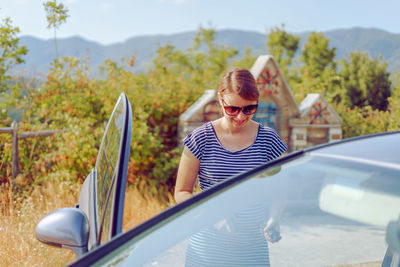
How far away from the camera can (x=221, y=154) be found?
80.7 inches

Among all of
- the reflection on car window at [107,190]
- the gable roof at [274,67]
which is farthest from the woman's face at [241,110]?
the gable roof at [274,67]

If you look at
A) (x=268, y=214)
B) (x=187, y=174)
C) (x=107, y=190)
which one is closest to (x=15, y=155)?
(x=187, y=174)

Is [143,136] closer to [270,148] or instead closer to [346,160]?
[270,148]

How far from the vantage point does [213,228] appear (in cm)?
120

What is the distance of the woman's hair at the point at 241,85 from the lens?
2105 mm

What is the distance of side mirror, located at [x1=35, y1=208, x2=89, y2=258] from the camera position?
4.21ft

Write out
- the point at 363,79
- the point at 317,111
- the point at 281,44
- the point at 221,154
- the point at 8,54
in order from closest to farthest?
the point at 221,154
the point at 8,54
the point at 317,111
the point at 363,79
the point at 281,44

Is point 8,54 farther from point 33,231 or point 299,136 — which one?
point 299,136

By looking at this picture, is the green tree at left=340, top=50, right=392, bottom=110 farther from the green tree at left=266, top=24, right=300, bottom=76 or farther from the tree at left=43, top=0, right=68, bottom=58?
the tree at left=43, top=0, right=68, bottom=58

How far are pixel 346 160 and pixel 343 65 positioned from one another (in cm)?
2972

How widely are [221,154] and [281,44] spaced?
2785 centimetres

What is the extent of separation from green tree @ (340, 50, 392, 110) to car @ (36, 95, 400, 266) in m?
26.0

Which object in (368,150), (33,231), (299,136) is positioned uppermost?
(368,150)

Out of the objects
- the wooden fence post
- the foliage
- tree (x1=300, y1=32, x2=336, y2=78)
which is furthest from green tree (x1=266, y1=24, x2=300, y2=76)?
the wooden fence post
